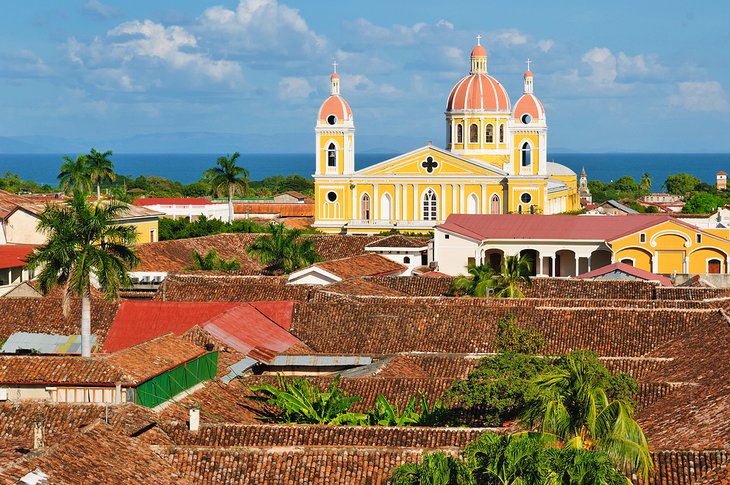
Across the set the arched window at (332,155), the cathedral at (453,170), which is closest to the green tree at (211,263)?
the cathedral at (453,170)

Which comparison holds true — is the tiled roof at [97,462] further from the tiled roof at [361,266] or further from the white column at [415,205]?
the white column at [415,205]

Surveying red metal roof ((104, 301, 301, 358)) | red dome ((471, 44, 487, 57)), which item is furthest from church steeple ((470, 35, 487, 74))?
red metal roof ((104, 301, 301, 358))

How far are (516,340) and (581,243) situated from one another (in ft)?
99.6

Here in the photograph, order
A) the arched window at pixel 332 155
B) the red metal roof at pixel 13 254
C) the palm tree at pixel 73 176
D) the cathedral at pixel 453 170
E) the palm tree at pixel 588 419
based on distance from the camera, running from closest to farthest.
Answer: the palm tree at pixel 588 419 < the red metal roof at pixel 13 254 < the palm tree at pixel 73 176 < the cathedral at pixel 453 170 < the arched window at pixel 332 155

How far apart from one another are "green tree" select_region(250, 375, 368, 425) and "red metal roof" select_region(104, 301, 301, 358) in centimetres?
617

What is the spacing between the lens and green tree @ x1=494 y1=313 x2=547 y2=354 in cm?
3288

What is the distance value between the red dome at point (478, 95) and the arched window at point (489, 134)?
1124mm

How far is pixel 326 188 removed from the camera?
81812 mm

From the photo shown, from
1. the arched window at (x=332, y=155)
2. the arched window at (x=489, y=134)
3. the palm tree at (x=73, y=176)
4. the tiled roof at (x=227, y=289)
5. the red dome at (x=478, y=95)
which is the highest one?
the red dome at (x=478, y=95)

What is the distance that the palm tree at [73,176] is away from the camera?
2534 inches

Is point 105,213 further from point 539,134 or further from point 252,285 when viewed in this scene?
point 539,134

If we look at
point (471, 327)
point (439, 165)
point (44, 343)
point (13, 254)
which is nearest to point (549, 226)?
point (439, 165)

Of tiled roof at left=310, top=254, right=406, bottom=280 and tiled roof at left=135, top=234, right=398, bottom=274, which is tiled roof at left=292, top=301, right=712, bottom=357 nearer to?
tiled roof at left=310, top=254, right=406, bottom=280

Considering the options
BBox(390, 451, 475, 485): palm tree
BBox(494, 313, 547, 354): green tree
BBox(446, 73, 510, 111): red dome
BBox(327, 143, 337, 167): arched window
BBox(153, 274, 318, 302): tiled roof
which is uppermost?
BBox(446, 73, 510, 111): red dome
